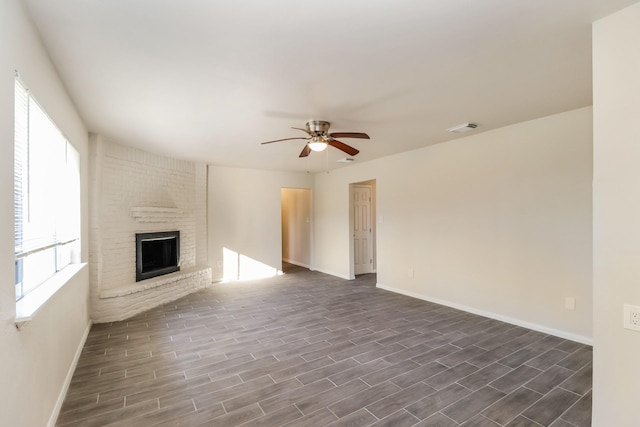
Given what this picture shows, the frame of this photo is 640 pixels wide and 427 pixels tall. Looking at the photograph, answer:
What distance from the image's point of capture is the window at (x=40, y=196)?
168 centimetres

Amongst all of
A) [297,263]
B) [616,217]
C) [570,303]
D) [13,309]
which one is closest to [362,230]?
[297,263]

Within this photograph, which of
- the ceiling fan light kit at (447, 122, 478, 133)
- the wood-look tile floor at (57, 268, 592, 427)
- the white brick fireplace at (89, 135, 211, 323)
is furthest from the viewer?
the white brick fireplace at (89, 135, 211, 323)

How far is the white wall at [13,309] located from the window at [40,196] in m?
0.15

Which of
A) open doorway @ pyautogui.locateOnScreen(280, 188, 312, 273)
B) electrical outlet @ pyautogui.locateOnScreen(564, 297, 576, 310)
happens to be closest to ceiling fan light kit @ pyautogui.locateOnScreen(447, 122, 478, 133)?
electrical outlet @ pyautogui.locateOnScreen(564, 297, 576, 310)

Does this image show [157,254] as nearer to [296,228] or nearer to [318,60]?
[296,228]

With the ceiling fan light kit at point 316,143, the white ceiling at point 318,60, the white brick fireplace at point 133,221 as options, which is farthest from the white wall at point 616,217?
the white brick fireplace at point 133,221

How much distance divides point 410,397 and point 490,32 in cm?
259

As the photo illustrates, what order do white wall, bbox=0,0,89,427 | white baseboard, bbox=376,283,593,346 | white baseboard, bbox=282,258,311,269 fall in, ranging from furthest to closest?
white baseboard, bbox=282,258,311,269 → white baseboard, bbox=376,283,593,346 → white wall, bbox=0,0,89,427

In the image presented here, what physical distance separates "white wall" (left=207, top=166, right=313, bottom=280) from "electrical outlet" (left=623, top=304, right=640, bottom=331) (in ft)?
20.1

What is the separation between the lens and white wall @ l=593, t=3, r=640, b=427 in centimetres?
150

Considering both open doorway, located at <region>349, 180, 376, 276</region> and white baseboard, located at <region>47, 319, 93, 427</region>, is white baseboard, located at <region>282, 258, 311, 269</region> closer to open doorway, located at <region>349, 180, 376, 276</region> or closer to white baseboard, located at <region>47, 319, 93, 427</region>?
open doorway, located at <region>349, 180, 376, 276</region>

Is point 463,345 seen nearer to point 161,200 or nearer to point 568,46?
point 568,46

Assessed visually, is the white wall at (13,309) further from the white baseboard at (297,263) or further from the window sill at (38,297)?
the white baseboard at (297,263)

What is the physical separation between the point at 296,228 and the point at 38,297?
6.67 m
